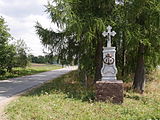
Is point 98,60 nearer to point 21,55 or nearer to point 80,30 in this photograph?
point 80,30

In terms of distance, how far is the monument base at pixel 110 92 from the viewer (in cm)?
934

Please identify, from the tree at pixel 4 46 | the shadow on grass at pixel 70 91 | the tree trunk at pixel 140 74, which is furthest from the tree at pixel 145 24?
the tree at pixel 4 46

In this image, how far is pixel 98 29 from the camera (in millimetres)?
11500

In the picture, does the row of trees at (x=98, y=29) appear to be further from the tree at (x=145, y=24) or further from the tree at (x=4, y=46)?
the tree at (x=4, y=46)

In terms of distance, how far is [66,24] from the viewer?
1138 cm

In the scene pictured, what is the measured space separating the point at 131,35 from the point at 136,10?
131 centimetres

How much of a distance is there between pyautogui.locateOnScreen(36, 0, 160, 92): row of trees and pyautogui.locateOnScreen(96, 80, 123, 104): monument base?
2.87 metres

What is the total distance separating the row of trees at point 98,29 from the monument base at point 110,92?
9.43 feet

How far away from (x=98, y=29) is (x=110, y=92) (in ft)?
11.8

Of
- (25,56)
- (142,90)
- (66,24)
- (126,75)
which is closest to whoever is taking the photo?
(66,24)

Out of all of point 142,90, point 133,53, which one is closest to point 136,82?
point 142,90

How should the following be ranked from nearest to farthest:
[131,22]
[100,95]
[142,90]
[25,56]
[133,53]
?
1. [100,95]
2. [131,22]
3. [142,90]
4. [133,53]
5. [25,56]

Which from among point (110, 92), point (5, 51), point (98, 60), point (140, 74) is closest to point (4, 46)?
point (5, 51)

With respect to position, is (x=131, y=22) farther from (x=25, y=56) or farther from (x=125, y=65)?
(x=25, y=56)
